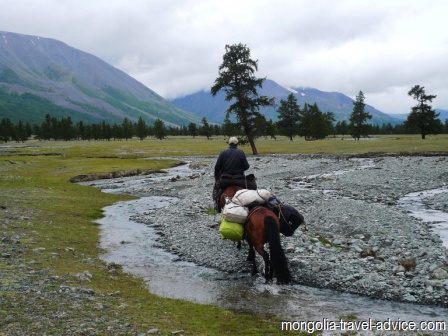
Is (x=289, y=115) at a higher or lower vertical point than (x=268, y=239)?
higher

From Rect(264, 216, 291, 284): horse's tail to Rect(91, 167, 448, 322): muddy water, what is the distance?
0.29 metres

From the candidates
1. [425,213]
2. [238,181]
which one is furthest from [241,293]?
[425,213]

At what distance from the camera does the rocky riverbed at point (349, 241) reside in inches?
376

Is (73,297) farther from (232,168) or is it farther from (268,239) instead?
(232,168)

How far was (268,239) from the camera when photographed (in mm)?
9797

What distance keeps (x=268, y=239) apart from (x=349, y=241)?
4.72 m

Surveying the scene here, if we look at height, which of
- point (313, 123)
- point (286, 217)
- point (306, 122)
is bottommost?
point (286, 217)

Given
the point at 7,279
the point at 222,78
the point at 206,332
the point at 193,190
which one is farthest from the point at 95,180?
the point at 206,332

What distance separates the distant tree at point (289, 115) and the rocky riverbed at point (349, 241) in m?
78.5

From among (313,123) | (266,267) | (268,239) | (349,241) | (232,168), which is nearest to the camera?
(268,239)

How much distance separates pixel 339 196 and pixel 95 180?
28.3 metres

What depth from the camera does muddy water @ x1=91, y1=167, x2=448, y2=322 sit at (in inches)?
318

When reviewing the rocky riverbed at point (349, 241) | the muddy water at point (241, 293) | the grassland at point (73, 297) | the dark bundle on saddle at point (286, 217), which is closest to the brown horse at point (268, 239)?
the muddy water at point (241, 293)

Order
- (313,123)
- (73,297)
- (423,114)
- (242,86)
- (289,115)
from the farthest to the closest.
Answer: (289,115)
(313,123)
(423,114)
(242,86)
(73,297)
